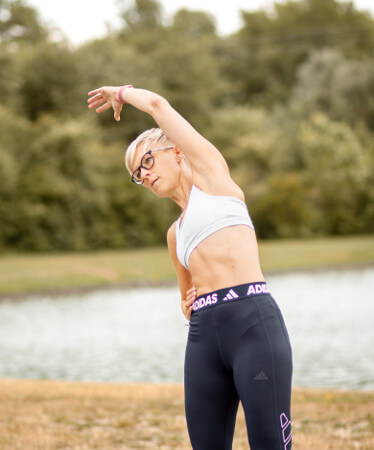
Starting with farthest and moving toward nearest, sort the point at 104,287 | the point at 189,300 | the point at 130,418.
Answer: the point at 104,287, the point at 130,418, the point at 189,300

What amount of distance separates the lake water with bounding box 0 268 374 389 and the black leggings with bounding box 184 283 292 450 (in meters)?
6.02

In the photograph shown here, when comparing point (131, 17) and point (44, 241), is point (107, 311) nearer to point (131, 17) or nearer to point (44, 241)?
point (44, 241)

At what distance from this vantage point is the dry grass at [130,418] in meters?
4.52

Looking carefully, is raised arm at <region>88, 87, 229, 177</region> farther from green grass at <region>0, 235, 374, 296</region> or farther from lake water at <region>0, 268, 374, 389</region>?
green grass at <region>0, 235, 374, 296</region>

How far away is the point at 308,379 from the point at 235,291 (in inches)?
262

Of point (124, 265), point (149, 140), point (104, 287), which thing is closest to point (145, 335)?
point (104, 287)

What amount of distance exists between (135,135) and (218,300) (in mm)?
38774

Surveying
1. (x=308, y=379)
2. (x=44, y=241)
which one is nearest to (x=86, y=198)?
(x=44, y=241)

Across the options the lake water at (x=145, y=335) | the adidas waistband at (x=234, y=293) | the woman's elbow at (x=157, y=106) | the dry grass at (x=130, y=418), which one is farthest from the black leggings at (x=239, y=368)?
the lake water at (x=145, y=335)

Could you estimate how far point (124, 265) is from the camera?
24.2m

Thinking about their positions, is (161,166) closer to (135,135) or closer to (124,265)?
(124,265)

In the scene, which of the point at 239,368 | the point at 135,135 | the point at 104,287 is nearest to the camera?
the point at 239,368

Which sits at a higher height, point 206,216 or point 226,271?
point 206,216

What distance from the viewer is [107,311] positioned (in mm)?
15250
